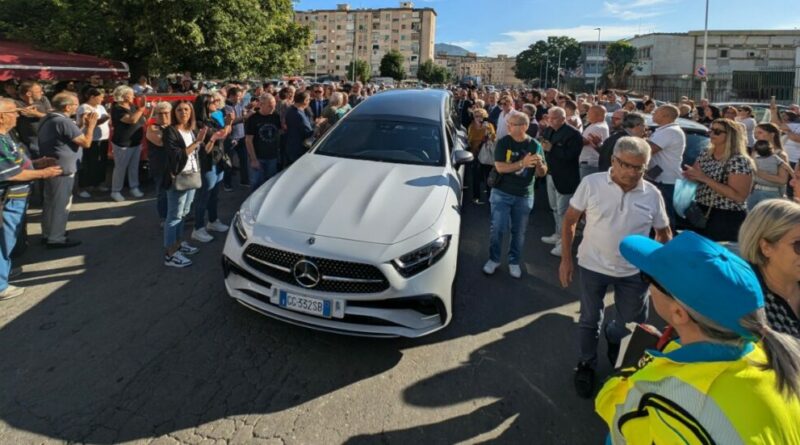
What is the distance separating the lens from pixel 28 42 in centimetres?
1830

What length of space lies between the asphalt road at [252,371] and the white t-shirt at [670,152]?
6.28ft

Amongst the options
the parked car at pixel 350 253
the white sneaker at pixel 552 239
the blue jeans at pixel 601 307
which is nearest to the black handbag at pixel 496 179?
the parked car at pixel 350 253

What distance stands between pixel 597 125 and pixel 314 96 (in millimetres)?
6662

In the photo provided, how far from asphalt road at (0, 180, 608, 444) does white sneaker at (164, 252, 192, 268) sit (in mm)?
168

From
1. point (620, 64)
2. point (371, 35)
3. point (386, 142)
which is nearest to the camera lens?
point (386, 142)

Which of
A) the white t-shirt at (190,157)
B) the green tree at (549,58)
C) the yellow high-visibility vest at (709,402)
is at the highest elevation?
the green tree at (549,58)

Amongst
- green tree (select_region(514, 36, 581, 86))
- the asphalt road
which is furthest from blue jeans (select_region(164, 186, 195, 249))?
green tree (select_region(514, 36, 581, 86))

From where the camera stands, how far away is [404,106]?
232 inches

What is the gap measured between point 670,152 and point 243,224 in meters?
4.73

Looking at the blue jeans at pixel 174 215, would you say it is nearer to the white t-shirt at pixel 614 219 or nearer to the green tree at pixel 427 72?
the white t-shirt at pixel 614 219

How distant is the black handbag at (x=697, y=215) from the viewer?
428 centimetres

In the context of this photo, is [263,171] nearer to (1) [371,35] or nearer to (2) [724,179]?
(2) [724,179]

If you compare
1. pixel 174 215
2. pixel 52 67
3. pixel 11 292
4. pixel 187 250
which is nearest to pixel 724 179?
pixel 174 215

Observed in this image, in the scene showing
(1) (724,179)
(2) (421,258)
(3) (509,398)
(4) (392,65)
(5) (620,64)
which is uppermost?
(4) (392,65)
